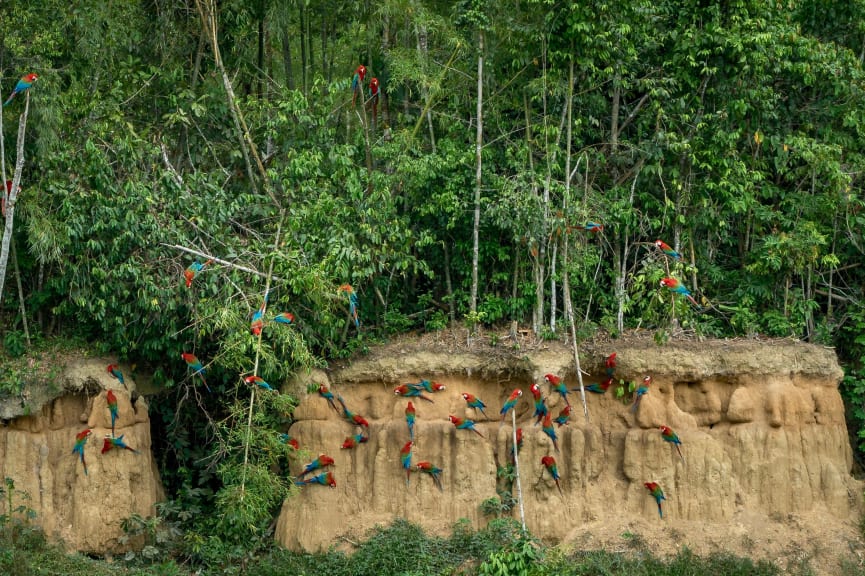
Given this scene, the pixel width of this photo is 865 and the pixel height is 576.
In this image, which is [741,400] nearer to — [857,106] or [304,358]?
[857,106]

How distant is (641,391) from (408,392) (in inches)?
97.9

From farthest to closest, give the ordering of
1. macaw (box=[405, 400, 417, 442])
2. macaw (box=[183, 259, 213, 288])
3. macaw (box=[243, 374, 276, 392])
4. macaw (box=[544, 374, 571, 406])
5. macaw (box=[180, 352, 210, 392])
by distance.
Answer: macaw (box=[405, 400, 417, 442]) → macaw (box=[544, 374, 571, 406]) → macaw (box=[180, 352, 210, 392]) → macaw (box=[183, 259, 213, 288]) → macaw (box=[243, 374, 276, 392])

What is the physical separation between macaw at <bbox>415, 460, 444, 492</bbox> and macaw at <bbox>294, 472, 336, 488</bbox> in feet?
3.05

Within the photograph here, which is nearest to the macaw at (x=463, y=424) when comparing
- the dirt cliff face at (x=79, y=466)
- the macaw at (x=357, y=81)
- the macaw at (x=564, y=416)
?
the macaw at (x=564, y=416)

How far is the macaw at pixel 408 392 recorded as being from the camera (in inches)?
429

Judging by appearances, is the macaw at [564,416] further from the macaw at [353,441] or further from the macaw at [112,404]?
the macaw at [112,404]

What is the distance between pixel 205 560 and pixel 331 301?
2.99m

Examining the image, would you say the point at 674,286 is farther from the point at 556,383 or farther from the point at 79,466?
the point at 79,466

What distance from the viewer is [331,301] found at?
10469mm

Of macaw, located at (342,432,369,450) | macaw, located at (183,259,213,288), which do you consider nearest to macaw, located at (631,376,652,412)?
macaw, located at (342,432,369,450)

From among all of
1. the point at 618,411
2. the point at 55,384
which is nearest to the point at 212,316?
the point at 55,384

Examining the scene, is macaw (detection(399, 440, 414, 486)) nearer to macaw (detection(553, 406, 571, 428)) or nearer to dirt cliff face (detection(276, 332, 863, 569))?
dirt cliff face (detection(276, 332, 863, 569))

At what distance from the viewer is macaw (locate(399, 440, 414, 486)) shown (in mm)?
10664

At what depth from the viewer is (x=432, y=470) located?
10.7 m
